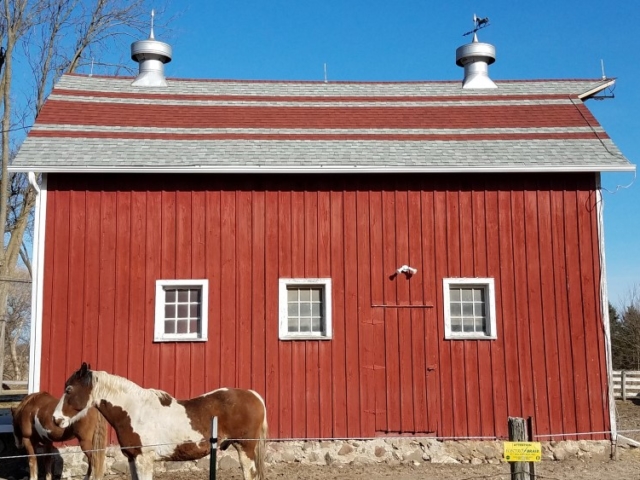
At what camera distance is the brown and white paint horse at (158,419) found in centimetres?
781

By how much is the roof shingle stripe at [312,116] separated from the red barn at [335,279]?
881 millimetres

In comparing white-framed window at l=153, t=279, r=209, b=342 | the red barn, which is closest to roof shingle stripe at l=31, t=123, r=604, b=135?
the red barn

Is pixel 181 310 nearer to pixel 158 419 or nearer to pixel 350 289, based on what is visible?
pixel 350 289

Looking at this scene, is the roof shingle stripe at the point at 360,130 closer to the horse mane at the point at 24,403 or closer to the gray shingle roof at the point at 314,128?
the gray shingle roof at the point at 314,128

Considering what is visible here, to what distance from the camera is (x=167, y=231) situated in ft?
36.0

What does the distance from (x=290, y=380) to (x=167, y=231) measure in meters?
3.09

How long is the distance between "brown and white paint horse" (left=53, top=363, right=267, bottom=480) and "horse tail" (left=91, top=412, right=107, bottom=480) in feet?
4.52

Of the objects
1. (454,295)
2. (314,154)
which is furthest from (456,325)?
(314,154)

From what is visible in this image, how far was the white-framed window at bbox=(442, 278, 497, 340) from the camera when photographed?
11.0 meters

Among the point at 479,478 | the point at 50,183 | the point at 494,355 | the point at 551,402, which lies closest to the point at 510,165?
the point at 494,355

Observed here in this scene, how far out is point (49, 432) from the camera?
9.33 m

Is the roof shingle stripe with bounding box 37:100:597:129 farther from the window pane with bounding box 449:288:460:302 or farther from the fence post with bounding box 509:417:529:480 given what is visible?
the fence post with bounding box 509:417:529:480

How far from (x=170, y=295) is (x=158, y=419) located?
10.7 feet

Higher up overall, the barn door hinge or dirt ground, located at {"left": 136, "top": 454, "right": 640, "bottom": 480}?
the barn door hinge
